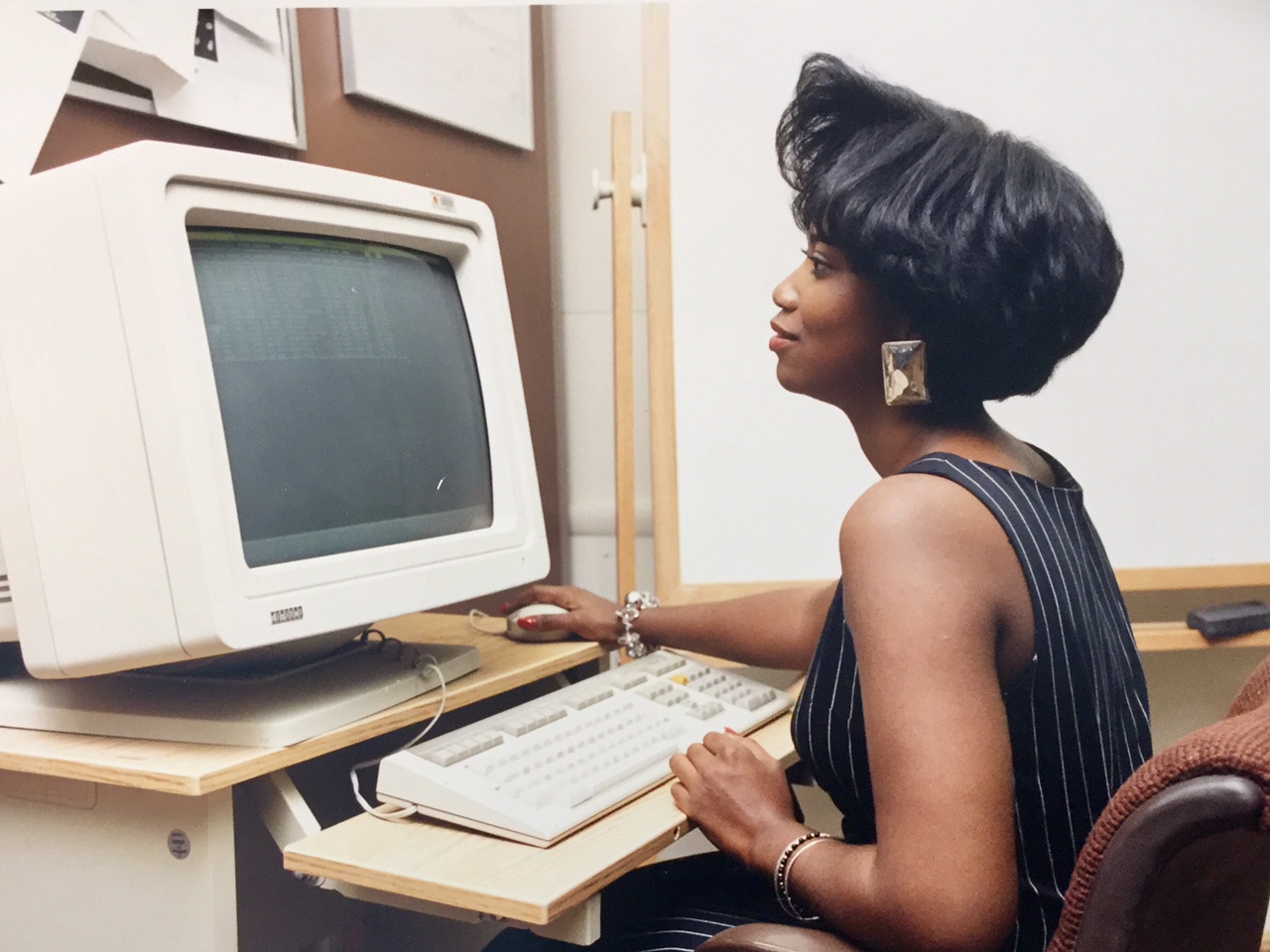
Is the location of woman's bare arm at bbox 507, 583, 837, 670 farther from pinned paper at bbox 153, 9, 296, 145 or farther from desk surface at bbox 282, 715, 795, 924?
pinned paper at bbox 153, 9, 296, 145

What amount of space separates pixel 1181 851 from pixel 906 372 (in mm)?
405

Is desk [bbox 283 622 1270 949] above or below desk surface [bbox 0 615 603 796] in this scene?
below

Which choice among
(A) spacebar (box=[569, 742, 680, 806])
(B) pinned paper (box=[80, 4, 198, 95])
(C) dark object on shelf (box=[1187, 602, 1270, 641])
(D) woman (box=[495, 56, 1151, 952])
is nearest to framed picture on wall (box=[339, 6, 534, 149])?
(B) pinned paper (box=[80, 4, 198, 95])

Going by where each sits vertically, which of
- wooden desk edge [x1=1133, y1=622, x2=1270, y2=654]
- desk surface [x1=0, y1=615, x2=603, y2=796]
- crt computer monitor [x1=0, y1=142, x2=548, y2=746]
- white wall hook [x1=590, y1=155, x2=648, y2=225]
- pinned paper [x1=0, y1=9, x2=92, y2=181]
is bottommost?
wooden desk edge [x1=1133, y1=622, x2=1270, y2=654]

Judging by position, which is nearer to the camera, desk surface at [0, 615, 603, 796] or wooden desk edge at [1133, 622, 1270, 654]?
desk surface at [0, 615, 603, 796]

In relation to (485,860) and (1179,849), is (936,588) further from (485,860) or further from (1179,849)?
(485,860)

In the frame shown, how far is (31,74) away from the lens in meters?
0.91

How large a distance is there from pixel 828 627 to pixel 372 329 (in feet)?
1.46

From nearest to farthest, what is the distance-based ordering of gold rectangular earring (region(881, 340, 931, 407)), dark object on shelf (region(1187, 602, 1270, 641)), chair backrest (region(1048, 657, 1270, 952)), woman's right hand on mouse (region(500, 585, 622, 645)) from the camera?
chair backrest (region(1048, 657, 1270, 952)) < gold rectangular earring (region(881, 340, 931, 407)) < woman's right hand on mouse (region(500, 585, 622, 645)) < dark object on shelf (region(1187, 602, 1270, 641))

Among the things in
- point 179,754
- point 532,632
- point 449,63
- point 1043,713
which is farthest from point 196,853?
point 449,63

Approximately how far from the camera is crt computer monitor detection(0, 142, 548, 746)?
0.66 m

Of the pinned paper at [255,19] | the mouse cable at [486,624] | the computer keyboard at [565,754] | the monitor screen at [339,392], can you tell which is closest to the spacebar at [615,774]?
the computer keyboard at [565,754]

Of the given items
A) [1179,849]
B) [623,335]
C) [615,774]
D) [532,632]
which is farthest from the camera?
[623,335]

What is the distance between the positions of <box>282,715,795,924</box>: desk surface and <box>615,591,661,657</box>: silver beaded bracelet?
0.42 metres
